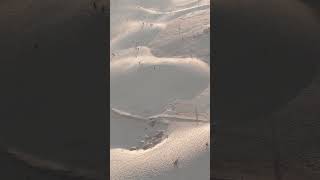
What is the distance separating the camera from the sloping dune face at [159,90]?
208 centimetres

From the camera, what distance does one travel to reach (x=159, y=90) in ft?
8.09

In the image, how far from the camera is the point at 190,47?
278cm

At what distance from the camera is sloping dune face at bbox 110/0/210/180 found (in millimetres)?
2078
